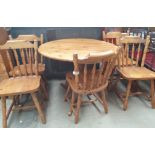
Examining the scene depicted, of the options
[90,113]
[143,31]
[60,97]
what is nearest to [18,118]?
[60,97]

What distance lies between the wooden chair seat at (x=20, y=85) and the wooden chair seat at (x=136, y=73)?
109 centimetres

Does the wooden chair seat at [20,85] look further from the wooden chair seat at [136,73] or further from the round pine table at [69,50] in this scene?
the wooden chair seat at [136,73]

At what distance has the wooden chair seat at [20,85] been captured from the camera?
1.75 metres

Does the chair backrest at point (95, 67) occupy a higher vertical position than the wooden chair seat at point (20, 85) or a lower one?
higher

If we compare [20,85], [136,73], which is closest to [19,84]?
[20,85]

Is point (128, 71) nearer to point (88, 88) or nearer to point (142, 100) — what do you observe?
point (142, 100)

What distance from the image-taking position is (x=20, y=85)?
6.18 ft

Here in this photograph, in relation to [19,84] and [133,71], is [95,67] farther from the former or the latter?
[19,84]

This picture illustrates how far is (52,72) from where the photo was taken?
3.07m

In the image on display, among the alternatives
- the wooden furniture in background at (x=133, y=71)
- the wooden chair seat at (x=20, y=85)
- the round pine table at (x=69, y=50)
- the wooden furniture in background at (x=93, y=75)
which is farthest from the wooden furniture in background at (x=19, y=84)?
the wooden furniture in background at (x=133, y=71)

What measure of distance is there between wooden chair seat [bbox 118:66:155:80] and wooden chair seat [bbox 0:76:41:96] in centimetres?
109

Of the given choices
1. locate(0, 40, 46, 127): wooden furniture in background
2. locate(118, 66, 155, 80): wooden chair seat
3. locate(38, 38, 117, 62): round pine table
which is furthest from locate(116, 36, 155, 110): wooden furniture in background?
locate(0, 40, 46, 127): wooden furniture in background

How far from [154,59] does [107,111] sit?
111cm

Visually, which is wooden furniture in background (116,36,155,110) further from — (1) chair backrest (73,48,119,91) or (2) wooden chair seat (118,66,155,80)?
(1) chair backrest (73,48,119,91)
